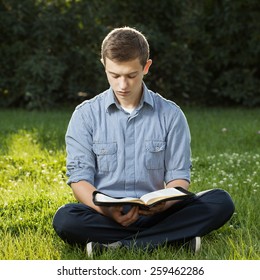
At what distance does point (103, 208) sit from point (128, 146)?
0.45 m

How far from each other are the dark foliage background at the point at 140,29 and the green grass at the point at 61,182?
1.81m

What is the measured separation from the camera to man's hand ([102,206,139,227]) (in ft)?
11.6

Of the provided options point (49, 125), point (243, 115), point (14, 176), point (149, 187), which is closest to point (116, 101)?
point (149, 187)

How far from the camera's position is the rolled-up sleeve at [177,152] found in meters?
3.86

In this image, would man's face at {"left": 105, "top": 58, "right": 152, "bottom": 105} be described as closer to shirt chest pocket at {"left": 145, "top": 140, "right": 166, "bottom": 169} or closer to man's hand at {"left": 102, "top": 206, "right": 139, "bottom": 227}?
shirt chest pocket at {"left": 145, "top": 140, "right": 166, "bottom": 169}

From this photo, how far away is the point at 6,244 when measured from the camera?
3.65 m

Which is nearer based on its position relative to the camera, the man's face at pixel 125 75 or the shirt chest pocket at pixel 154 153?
the man's face at pixel 125 75

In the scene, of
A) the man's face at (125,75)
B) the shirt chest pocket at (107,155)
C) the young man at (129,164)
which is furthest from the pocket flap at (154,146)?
the man's face at (125,75)

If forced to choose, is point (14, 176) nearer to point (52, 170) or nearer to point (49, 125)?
point (52, 170)

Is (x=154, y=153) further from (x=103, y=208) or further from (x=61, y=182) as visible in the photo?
(x=61, y=182)

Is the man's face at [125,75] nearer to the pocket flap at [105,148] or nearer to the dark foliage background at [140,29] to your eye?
the pocket flap at [105,148]

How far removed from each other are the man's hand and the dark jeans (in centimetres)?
11

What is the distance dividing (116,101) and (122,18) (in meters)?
8.41

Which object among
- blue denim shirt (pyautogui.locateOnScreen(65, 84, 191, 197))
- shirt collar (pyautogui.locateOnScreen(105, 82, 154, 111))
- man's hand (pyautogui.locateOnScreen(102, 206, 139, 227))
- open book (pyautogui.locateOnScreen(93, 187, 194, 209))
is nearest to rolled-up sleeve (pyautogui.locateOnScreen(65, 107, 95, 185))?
blue denim shirt (pyautogui.locateOnScreen(65, 84, 191, 197))
